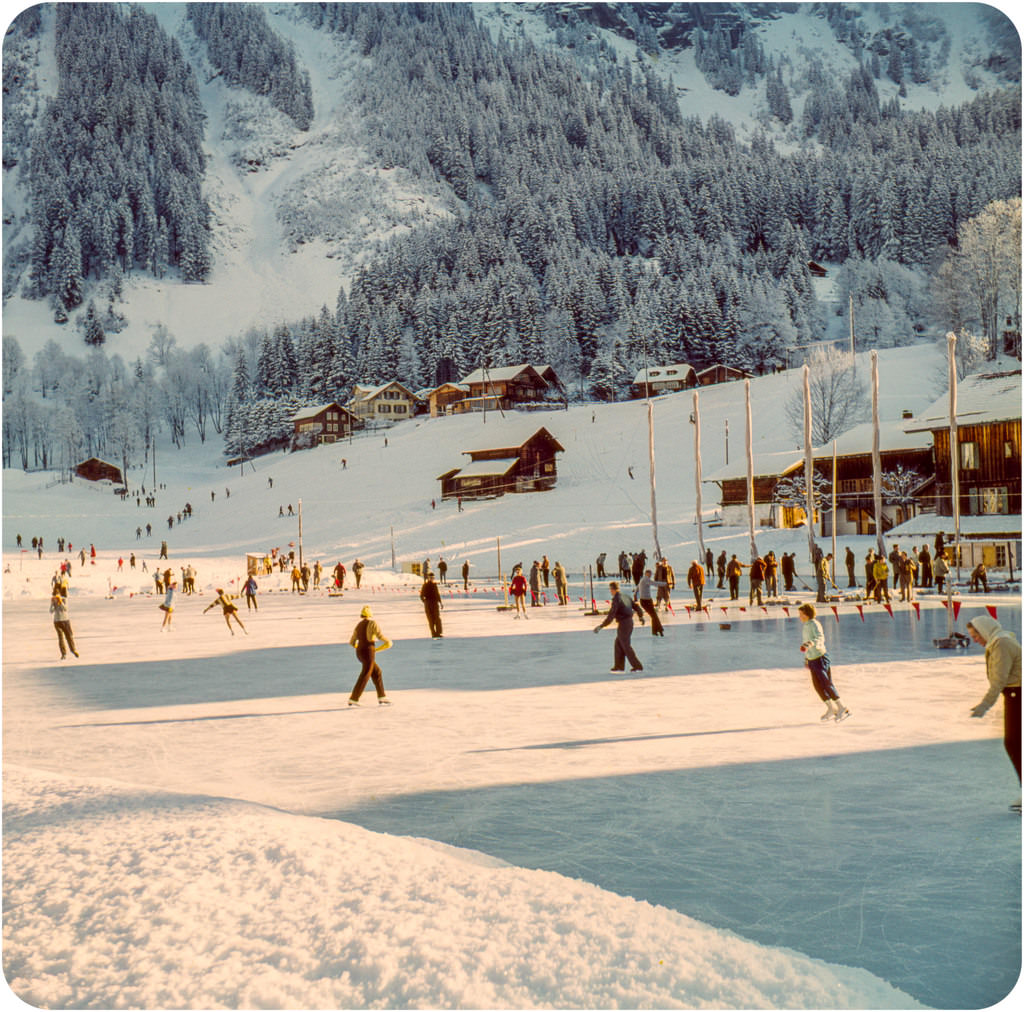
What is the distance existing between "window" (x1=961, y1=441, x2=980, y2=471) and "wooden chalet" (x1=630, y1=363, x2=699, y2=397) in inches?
2345

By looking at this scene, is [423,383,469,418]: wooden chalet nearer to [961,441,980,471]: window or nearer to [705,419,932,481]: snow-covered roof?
[705,419,932,481]: snow-covered roof

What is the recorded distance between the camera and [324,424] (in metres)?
110

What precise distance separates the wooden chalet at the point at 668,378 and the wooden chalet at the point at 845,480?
152ft

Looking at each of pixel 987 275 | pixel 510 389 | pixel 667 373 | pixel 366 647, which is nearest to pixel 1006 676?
pixel 366 647

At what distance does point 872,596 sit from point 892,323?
101 m

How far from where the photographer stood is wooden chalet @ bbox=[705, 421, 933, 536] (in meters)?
48.8

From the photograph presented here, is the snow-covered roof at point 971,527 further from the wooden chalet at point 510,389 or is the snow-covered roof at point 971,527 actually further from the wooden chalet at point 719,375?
the wooden chalet at point 510,389

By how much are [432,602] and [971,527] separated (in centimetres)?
2760

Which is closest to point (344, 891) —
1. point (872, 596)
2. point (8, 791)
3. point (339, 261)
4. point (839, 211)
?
point (8, 791)

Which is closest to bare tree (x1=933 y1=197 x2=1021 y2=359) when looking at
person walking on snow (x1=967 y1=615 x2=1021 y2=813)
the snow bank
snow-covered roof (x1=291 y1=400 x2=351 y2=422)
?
snow-covered roof (x1=291 y1=400 x2=351 y2=422)

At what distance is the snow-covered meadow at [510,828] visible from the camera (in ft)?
14.0

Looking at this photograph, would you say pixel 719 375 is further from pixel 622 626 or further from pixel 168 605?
pixel 622 626

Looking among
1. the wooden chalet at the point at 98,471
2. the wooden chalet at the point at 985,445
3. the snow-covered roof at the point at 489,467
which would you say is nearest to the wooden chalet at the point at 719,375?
the snow-covered roof at the point at 489,467

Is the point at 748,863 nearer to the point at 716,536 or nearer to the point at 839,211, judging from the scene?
the point at 716,536
